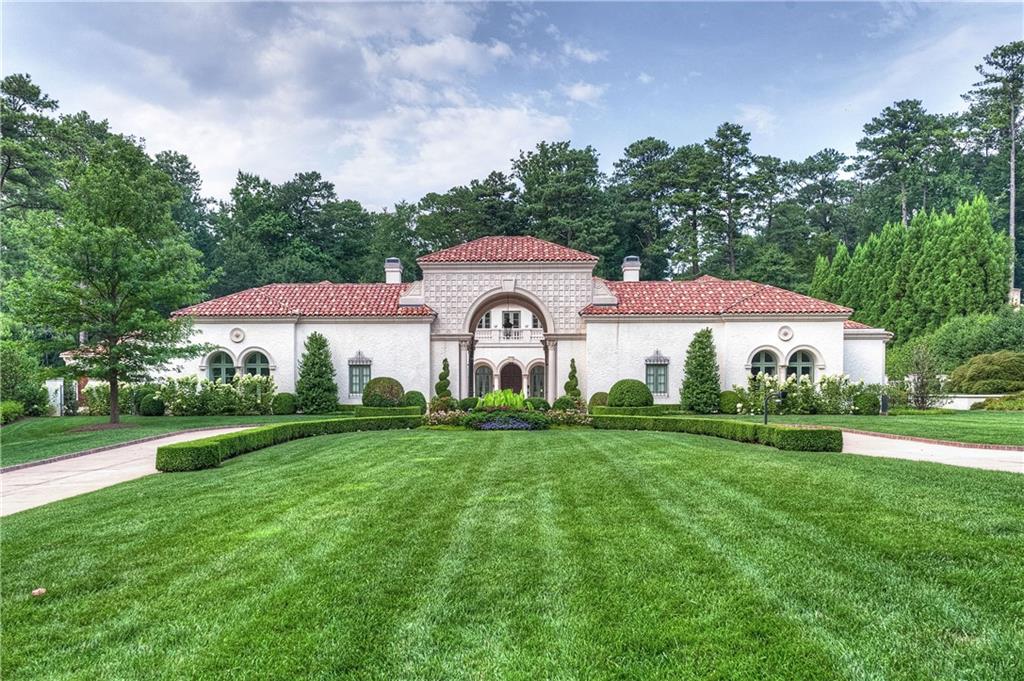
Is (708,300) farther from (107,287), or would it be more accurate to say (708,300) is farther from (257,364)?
(107,287)

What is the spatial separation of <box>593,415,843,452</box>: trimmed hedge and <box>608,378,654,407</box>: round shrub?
13.5ft

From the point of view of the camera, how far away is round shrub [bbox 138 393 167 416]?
958 inches

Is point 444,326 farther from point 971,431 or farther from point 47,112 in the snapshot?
point 47,112

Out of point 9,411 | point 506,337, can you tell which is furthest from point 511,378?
point 9,411

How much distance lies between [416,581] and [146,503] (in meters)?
5.03

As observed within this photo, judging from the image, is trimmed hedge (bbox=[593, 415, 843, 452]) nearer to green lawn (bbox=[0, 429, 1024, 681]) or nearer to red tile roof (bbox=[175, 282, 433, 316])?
green lawn (bbox=[0, 429, 1024, 681])

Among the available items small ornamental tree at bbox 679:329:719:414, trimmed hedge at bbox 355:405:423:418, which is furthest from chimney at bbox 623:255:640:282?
trimmed hedge at bbox 355:405:423:418

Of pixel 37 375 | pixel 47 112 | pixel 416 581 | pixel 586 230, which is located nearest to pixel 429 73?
pixel 37 375

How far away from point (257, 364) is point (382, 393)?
6.78 m

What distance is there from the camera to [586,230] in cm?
4791

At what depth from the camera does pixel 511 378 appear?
39.7 metres

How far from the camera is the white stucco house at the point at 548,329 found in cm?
2548

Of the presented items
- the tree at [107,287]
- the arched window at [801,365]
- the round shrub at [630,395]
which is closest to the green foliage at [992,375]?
the arched window at [801,365]

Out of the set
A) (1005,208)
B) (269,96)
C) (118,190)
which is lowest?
(118,190)
